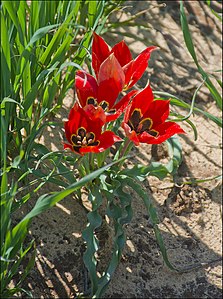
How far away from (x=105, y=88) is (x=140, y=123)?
0.43 feet

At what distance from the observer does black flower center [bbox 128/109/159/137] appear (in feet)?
5.79

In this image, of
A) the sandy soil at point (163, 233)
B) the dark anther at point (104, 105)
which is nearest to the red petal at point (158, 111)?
the dark anther at point (104, 105)

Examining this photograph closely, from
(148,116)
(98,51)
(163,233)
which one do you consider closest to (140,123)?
(148,116)

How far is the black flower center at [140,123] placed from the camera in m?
1.76

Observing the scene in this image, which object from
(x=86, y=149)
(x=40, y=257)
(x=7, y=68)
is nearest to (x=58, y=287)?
(x=40, y=257)

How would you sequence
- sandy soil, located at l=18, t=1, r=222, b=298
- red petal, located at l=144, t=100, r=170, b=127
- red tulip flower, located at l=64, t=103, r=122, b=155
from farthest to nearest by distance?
1. sandy soil, located at l=18, t=1, r=222, b=298
2. red petal, located at l=144, t=100, r=170, b=127
3. red tulip flower, located at l=64, t=103, r=122, b=155

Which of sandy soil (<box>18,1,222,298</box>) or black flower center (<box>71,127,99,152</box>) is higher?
black flower center (<box>71,127,99,152</box>)

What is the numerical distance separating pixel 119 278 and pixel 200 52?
1190 mm

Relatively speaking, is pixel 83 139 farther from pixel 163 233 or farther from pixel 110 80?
pixel 163 233

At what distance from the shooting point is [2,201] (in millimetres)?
1472

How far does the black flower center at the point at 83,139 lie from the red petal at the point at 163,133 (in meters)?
0.12

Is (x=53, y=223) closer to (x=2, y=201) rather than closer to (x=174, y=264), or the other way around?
(x=174, y=264)

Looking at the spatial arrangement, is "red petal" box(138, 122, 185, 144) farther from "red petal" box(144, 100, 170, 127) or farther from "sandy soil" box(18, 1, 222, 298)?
"sandy soil" box(18, 1, 222, 298)

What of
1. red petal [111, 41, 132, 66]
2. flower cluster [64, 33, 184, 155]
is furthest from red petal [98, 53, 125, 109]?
red petal [111, 41, 132, 66]
